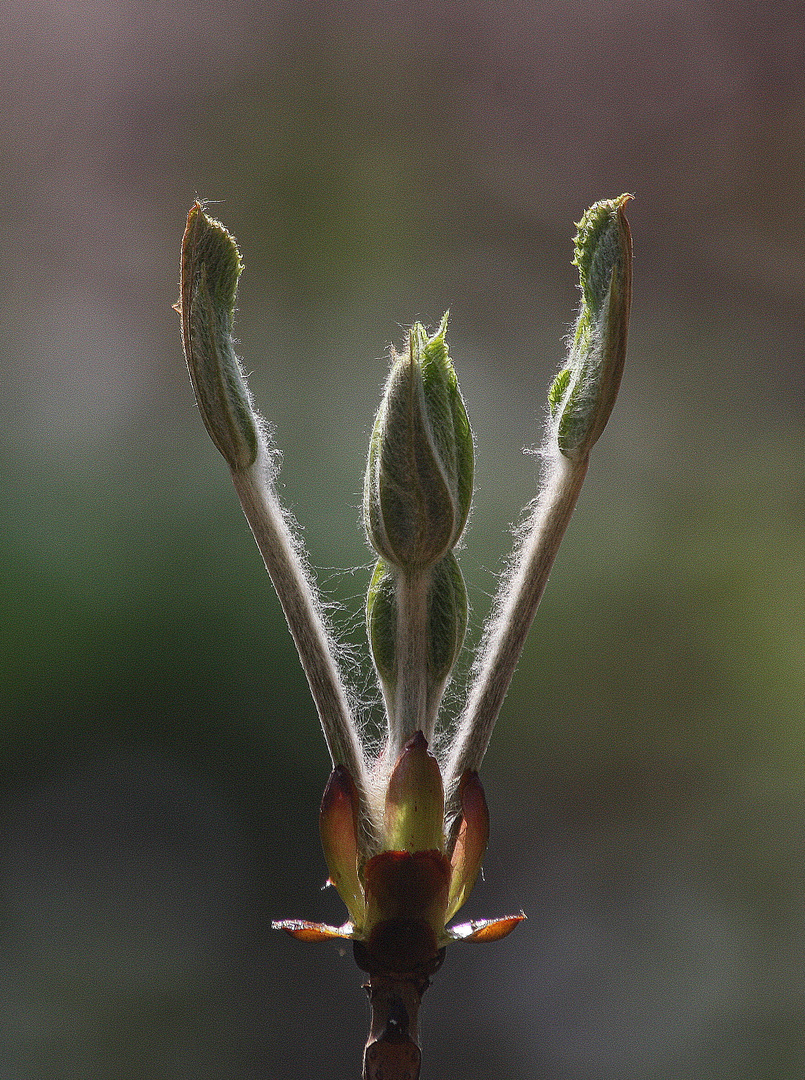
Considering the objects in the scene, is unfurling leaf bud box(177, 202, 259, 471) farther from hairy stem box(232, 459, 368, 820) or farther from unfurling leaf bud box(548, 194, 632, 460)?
unfurling leaf bud box(548, 194, 632, 460)

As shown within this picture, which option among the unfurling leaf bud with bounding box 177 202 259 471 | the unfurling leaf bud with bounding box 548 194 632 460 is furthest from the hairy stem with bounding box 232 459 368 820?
the unfurling leaf bud with bounding box 548 194 632 460

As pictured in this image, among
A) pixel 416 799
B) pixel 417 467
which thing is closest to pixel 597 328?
pixel 417 467

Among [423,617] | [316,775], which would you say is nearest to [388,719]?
[423,617]

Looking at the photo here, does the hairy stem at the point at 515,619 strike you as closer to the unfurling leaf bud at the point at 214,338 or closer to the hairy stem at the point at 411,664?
the hairy stem at the point at 411,664

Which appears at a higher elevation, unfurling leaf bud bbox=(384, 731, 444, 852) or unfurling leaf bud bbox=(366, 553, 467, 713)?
unfurling leaf bud bbox=(366, 553, 467, 713)

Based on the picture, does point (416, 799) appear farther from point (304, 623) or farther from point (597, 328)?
point (597, 328)

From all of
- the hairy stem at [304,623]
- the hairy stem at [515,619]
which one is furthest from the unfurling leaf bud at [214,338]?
the hairy stem at [515,619]
